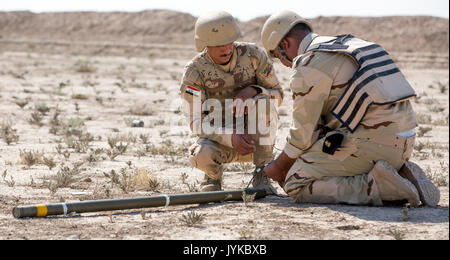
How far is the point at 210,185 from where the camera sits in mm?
6176

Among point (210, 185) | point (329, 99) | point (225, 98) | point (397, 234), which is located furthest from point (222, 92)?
point (397, 234)

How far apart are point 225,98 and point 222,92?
6 centimetres

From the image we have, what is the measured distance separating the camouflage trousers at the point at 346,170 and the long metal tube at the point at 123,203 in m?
0.49

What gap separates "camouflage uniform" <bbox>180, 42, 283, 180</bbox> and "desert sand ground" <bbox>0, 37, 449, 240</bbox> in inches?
→ 14.8

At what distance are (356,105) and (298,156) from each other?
678mm

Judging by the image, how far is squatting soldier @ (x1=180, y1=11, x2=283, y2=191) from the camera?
6.02 meters

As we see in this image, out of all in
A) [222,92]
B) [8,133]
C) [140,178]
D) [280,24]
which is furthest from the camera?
[8,133]

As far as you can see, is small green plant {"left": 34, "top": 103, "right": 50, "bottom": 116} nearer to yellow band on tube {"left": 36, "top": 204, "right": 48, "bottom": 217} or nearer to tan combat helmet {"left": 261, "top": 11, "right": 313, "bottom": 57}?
yellow band on tube {"left": 36, "top": 204, "right": 48, "bottom": 217}

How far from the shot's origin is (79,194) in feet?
19.9

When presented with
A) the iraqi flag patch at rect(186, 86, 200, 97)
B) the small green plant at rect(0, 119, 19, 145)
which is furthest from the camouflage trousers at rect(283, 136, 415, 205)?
the small green plant at rect(0, 119, 19, 145)

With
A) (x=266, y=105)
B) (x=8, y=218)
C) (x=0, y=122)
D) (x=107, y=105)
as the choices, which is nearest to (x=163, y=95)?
(x=107, y=105)

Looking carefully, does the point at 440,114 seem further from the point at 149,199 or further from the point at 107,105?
the point at 149,199

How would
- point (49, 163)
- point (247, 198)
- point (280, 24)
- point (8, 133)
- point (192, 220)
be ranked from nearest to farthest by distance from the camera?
point (192, 220) < point (280, 24) < point (247, 198) < point (49, 163) < point (8, 133)

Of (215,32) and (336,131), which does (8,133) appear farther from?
(336,131)
